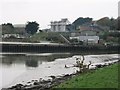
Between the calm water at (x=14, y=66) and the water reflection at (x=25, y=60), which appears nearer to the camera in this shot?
the calm water at (x=14, y=66)

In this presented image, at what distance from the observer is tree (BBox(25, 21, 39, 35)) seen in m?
116

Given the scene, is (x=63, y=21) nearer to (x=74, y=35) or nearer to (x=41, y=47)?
(x=74, y=35)

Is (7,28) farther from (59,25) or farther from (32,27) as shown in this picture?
(59,25)

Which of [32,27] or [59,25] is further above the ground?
[59,25]

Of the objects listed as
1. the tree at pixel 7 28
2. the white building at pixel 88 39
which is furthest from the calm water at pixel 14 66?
the tree at pixel 7 28

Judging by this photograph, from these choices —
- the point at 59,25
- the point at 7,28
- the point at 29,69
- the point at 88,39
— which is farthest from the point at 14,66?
the point at 59,25

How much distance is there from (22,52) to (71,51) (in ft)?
35.2

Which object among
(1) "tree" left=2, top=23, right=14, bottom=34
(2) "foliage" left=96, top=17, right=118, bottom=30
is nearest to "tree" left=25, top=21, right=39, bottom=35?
(1) "tree" left=2, top=23, right=14, bottom=34

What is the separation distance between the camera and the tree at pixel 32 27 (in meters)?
116

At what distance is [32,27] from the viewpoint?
119 m

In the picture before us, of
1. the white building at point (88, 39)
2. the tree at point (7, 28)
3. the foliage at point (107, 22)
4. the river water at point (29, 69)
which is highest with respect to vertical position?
the foliage at point (107, 22)

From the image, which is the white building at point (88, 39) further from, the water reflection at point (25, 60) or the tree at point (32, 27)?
the water reflection at point (25, 60)

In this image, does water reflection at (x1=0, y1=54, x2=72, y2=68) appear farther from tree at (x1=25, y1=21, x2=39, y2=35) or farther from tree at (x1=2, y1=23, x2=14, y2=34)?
tree at (x1=2, y1=23, x2=14, y2=34)

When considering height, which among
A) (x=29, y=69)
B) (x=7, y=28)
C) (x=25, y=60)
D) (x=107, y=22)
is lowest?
(x=29, y=69)
